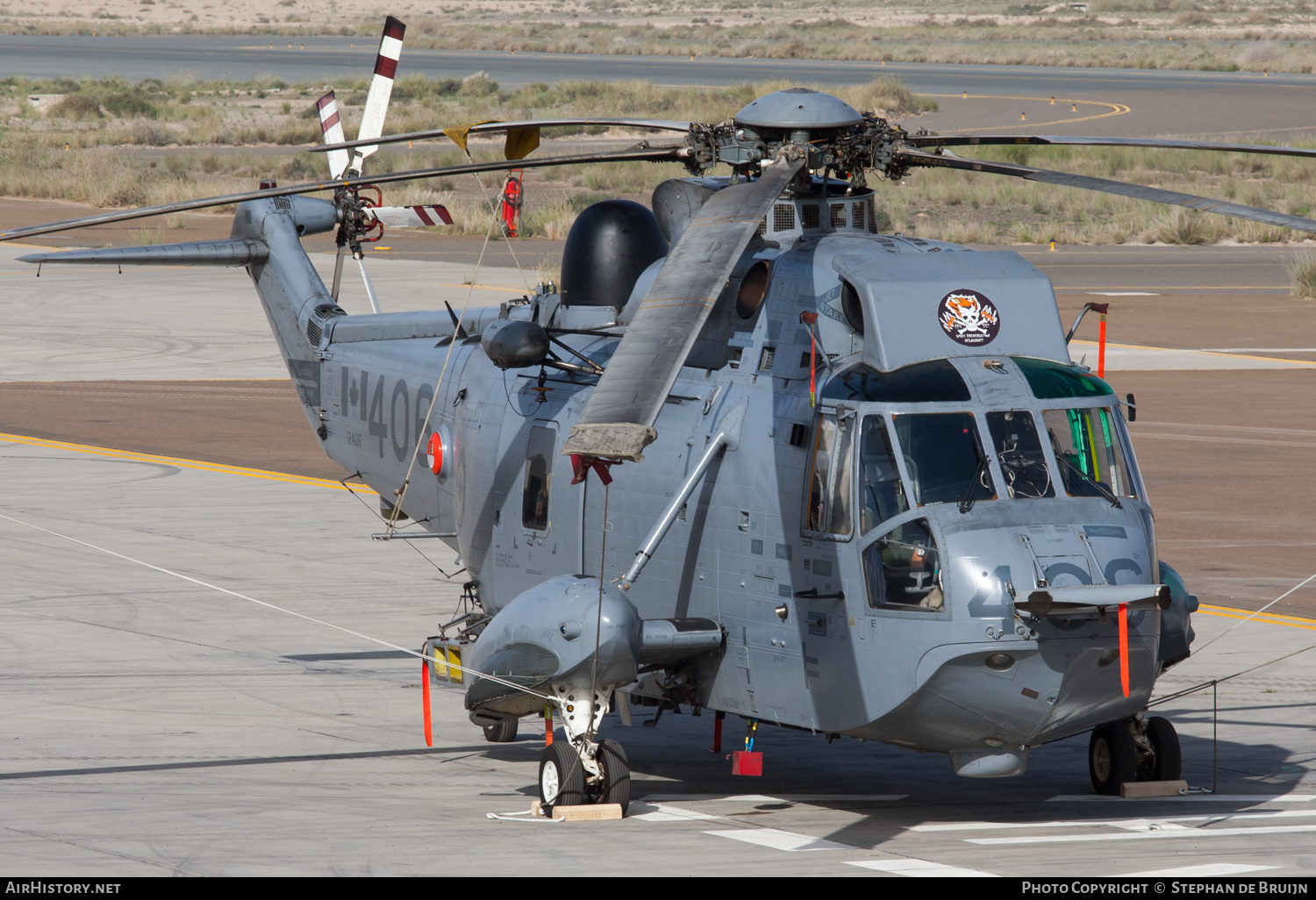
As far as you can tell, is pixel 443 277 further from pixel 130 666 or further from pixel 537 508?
pixel 537 508

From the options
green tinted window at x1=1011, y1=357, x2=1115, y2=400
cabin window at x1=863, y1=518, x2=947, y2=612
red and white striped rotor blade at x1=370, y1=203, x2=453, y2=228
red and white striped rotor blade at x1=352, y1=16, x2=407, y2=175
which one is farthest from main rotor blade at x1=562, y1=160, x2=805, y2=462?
red and white striped rotor blade at x1=370, y1=203, x2=453, y2=228

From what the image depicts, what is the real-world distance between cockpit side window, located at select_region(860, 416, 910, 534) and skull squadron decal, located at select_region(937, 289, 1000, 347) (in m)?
0.82

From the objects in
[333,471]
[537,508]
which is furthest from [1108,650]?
[333,471]

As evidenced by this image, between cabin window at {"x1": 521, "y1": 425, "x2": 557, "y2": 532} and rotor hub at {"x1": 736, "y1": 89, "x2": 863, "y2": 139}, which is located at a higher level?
rotor hub at {"x1": 736, "y1": 89, "x2": 863, "y2": 139}

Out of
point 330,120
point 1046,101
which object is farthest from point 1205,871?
point 1046,101

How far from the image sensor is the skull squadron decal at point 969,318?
1049 cm

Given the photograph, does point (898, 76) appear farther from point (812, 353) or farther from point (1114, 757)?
point (812, 353)

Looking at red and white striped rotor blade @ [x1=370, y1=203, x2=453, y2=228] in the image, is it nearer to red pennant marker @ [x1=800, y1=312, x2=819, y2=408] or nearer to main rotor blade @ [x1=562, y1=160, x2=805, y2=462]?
red pennant marker @ [x1=800, y1=312, x2=819, y2=408]

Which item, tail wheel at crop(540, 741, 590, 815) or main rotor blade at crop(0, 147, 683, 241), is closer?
main rotor blade at crop(0, 147, 683, 241)

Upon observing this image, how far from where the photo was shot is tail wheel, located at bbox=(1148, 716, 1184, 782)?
11.7 metres

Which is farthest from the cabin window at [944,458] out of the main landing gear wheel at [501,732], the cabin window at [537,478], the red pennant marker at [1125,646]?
the main landing gear wheel at [501,732]

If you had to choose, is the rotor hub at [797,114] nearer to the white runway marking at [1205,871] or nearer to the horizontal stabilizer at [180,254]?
the white runway marking at [1205,871]

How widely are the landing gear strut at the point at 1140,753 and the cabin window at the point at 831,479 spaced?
9.71ft

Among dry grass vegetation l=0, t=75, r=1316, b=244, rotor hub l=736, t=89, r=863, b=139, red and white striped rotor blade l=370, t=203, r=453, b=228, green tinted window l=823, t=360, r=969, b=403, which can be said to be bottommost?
green tinted window l=823, t=360, r=969, b=403
